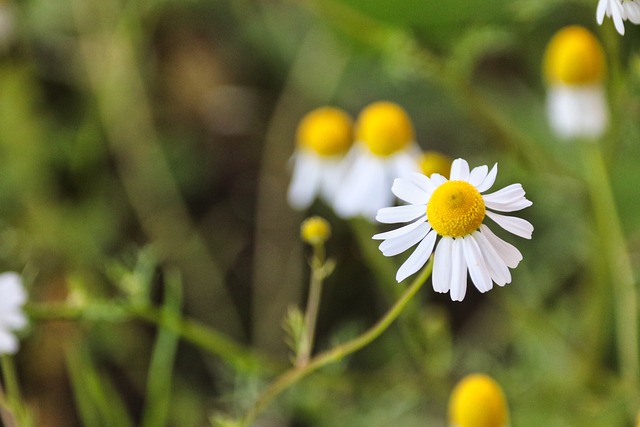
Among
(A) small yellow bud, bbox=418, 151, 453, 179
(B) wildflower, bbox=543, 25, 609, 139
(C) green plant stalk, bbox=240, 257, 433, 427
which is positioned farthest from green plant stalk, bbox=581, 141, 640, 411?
(C) green plant stalk, bbox=240, 257, 433, 427

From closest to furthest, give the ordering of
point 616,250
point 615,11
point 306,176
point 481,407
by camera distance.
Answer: point 615,11 < point 481,407 < point 616,250 < point 306,176

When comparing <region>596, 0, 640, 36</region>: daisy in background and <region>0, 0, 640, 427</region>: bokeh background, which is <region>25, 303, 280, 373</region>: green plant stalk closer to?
<region>0, 0, 640, 427</region>: bokeh background

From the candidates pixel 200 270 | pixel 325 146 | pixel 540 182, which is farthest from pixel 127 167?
pixel 540 182

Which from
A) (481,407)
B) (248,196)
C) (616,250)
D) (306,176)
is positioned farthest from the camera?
(248,196)

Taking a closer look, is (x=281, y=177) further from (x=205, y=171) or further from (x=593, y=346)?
(x=593, y=346)

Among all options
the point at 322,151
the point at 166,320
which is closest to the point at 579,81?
the point at 322,151

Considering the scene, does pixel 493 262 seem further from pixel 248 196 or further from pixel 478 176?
pixel 248 196
